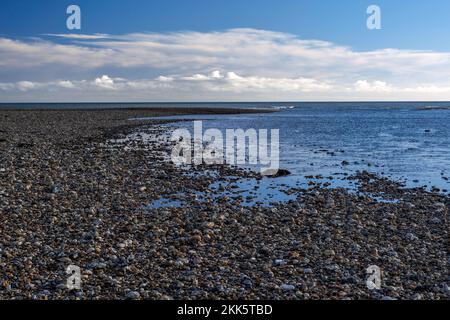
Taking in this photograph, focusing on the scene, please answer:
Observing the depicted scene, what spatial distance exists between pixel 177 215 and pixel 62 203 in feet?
15.8

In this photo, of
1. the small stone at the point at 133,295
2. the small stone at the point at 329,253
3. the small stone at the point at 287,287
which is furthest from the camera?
the small stone at the point at 329,253

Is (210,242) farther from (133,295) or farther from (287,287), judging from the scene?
(133,295)

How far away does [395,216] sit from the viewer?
16.0 meters

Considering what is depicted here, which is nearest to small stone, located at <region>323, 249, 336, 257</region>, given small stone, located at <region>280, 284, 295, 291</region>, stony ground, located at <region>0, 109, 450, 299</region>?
stony ground, located at <region>0, 109, 450, 299</region>

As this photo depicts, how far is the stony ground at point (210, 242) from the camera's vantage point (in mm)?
10055

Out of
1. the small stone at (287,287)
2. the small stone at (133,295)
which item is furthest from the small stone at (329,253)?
the small stone at (133,295)

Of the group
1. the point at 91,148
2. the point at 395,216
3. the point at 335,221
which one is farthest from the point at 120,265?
the point at 91,148

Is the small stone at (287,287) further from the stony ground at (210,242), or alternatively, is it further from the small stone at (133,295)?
the small stone at (133,295)

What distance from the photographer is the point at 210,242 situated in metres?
13.1

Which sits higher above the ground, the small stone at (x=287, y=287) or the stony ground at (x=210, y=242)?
the stony ground at (x=210, y=242)

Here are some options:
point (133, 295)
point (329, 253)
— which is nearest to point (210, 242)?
point (329, 253)

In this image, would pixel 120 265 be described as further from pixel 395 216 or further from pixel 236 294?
pixel 395 216

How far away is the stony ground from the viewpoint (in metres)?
10.1

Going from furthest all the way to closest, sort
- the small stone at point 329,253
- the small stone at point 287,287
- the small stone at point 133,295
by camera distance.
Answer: the small stone at point 329,253
the small stone at point 287,287
the small stone at point 133,295
